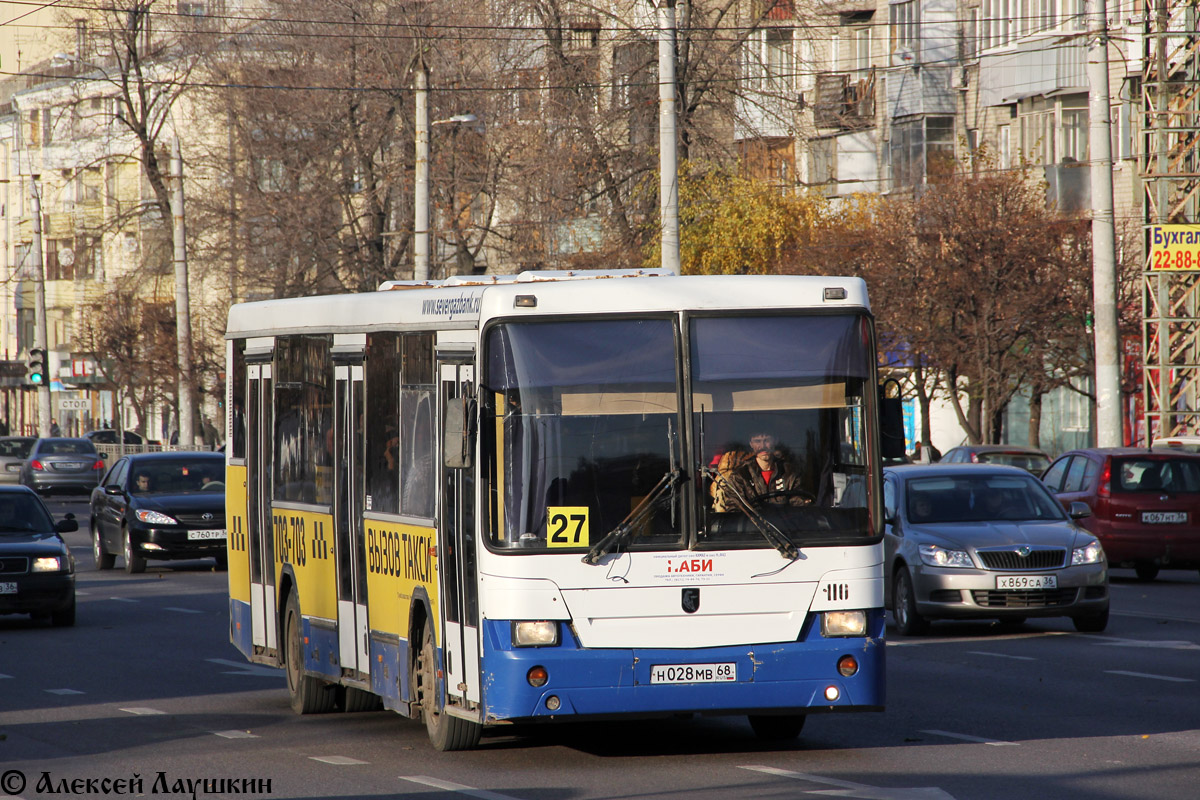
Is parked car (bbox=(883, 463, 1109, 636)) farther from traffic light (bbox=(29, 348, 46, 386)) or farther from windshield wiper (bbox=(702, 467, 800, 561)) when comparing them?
traffic light (bbox=(29, 348, 46, 386))

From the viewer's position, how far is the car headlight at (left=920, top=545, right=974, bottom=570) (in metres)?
17.4

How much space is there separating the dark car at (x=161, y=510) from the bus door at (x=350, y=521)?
15.2 meters

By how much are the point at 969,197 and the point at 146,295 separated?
38.3 meters

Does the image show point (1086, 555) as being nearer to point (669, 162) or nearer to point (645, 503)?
point (645, 503)

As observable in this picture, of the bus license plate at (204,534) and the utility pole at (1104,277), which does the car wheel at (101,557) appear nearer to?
the bus license plate at (204,534)

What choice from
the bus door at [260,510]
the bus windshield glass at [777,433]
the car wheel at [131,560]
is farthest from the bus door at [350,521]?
the car wheel at [131,560]

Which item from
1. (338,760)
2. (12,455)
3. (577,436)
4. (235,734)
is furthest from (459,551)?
(12,455)

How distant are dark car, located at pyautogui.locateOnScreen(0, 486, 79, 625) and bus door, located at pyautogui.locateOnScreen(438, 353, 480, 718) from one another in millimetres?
10116

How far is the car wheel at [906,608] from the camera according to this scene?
17.8 m

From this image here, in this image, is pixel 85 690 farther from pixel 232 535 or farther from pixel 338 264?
pixel 338 264

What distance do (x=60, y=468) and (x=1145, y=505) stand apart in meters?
34.1

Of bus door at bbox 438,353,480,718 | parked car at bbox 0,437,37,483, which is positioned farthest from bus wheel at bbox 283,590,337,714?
parked car at bbox 0,437,37,483

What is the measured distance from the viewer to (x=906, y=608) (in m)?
18.0

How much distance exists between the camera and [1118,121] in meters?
43.0
